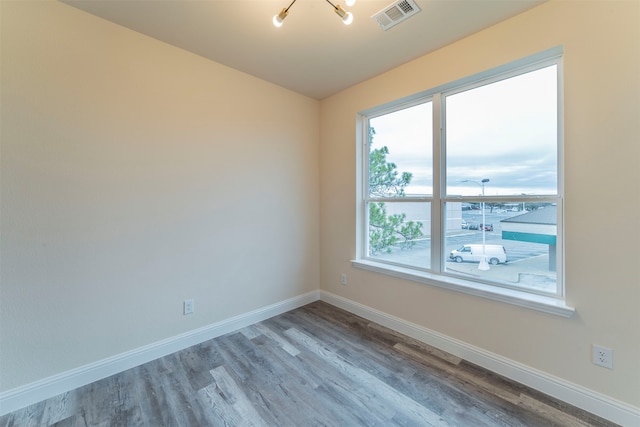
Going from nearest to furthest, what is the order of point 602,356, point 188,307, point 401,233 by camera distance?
point 602,356
point 188,307
point 401,233

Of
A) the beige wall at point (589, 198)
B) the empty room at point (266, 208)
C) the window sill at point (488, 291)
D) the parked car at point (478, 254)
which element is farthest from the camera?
the parked car at point (478, 254)

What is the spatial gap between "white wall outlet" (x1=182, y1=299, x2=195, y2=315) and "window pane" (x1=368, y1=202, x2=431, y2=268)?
1944 millimetres

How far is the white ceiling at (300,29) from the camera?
1770 millimetres

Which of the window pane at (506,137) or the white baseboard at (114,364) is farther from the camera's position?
the window pane at (506,137)

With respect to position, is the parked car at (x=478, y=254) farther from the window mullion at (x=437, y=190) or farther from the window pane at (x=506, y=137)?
the window pane at (x=506, y=137)

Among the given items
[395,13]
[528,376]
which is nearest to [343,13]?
[395,13]

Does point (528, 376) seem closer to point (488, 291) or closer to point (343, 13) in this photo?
point (488, 291)

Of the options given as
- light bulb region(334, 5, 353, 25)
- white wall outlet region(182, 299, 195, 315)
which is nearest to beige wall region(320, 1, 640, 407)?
light bulb region(334, 5, 353, 25)

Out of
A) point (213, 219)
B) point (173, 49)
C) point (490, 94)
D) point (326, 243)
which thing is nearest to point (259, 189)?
point (213, 219)

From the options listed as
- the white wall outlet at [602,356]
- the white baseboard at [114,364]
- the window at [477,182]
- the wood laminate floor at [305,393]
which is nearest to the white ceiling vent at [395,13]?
the window at [477,182]

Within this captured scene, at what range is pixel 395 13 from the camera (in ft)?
5.98

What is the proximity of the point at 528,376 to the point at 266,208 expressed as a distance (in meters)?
2.64

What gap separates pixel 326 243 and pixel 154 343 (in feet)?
6.72

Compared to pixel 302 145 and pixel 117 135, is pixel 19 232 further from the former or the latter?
pixel 302 145
